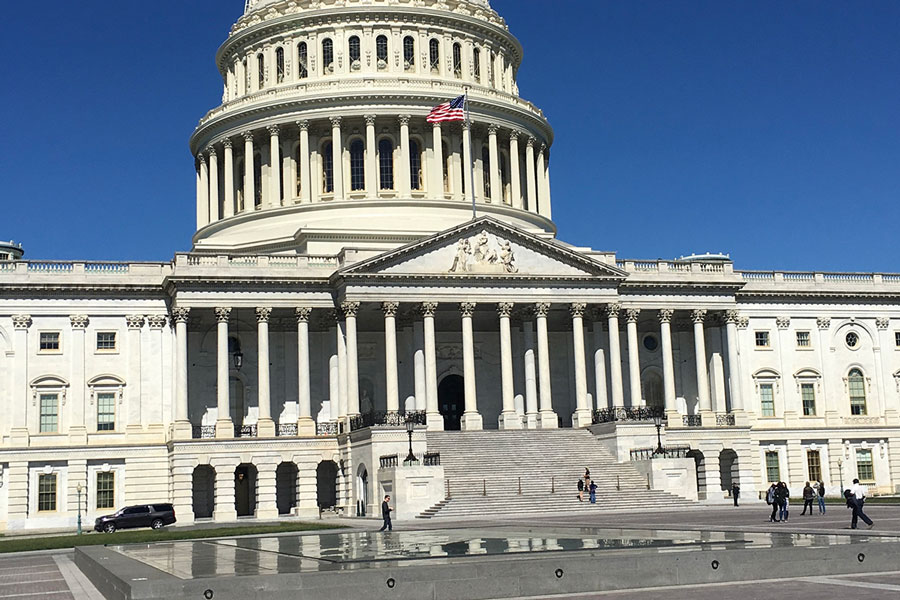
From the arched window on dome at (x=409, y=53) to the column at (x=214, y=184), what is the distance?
15.4 metres

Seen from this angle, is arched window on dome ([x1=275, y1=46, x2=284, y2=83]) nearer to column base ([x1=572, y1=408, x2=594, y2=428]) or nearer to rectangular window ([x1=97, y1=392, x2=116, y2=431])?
rectangular window ([x1=97, y1=392, x2=116, y2=431])

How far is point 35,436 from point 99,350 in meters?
5.79

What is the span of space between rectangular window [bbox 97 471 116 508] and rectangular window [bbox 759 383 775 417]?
133ft

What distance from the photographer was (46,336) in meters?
67.3

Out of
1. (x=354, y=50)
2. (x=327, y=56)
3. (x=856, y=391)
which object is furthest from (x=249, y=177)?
(x=856, y=391)

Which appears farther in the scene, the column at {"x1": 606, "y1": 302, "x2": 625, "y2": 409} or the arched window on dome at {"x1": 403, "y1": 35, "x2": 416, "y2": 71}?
the arched window on dome at {"x1": 403, "y1": 35, "x2": 416, "y2": 71}

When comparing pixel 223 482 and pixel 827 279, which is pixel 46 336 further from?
pixel 827 279

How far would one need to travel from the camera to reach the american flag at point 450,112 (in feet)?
249

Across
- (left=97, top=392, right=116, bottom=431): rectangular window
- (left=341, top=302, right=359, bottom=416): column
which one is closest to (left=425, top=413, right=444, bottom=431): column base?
(left=341, top=302, right=359, bottom=416): column

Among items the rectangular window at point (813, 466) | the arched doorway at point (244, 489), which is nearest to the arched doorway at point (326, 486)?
the arched doorway at point (244, 489)

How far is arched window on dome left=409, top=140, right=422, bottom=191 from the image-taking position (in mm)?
84312

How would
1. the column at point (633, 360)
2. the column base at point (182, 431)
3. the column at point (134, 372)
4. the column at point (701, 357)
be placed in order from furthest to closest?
the column at point (701, 357) → the column at point (633, 360) → the column at point (134, 372) → the column base at point (182, 431)

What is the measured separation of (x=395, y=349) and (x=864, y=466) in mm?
33683

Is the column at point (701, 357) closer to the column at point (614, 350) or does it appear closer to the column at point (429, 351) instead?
the column at point (614, 350)
